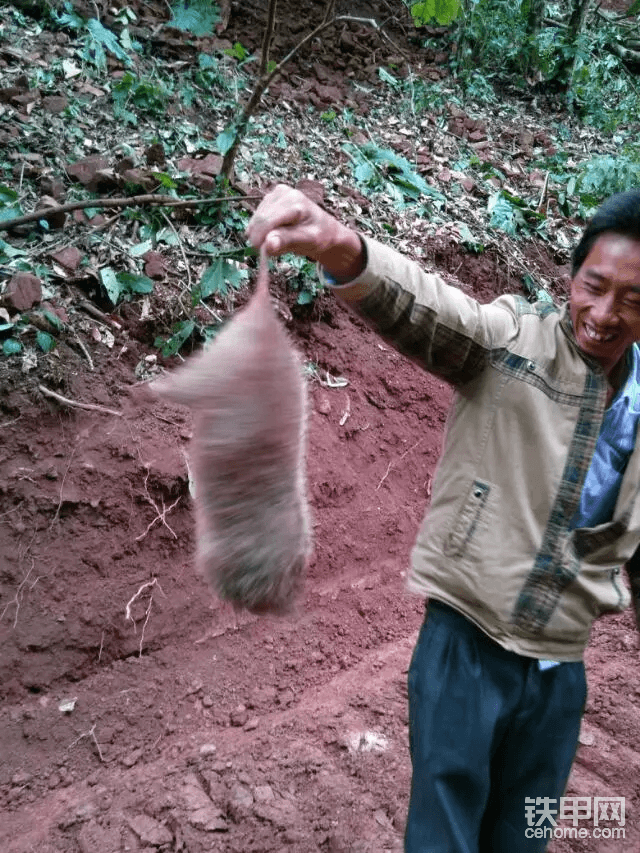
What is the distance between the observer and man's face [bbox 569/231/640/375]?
1.48m

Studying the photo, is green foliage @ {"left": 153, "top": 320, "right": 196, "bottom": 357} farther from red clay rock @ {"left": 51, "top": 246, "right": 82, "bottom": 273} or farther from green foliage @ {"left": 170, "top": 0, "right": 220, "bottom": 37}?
green foliage @ {"left": 170, "top": 0, "right": 220, "bottom": 37}

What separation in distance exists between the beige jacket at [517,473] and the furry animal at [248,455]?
0.22m

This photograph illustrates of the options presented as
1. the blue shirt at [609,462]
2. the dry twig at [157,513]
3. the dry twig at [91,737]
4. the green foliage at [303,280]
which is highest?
the blue shirt at [609,462]

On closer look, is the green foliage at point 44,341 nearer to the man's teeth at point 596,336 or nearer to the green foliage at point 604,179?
the man's teeth at point 596,336

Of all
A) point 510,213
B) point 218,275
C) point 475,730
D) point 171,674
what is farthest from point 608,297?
point 510,213

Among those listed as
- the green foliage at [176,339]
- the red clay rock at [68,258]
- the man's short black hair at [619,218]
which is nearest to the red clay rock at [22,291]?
the red clay rock at [68,258]

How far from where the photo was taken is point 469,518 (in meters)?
1.57

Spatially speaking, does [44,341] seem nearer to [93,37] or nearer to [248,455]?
[248,455]

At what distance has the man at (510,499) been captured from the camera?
1511 mm

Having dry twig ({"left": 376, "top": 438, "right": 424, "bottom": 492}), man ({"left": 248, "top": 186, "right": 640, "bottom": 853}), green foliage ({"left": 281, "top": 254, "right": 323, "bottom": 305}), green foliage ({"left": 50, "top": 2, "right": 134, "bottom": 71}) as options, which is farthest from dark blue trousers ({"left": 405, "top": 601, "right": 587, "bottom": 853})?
green foliage ({"left": 50, "top": 2, "right": 134, "bottom": 71})

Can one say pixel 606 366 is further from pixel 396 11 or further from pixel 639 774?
pixel 396 11

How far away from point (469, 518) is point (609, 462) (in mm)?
336

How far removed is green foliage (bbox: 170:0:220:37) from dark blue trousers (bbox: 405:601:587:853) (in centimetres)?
422

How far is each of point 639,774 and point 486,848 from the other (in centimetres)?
139
